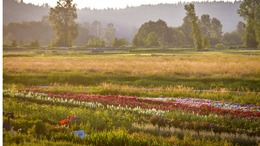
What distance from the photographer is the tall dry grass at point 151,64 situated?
11.2 metres

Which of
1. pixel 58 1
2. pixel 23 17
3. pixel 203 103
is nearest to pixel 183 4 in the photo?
pixel 203 103

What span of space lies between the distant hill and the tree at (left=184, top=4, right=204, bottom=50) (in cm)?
16

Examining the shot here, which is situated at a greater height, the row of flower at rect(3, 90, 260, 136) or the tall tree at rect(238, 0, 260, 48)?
the tall tree at rect(238, 0, 260, 48)

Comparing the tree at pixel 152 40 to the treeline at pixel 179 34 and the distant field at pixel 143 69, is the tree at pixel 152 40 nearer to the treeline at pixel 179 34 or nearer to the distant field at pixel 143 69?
the treeline at pixel 179 34

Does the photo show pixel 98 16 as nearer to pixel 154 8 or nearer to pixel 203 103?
pixel 154 8

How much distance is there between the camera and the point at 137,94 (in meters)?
13.3

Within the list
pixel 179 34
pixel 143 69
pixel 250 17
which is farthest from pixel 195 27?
pixel 143 69

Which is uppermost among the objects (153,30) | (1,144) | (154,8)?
(154,8)

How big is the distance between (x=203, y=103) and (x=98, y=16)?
184 inches

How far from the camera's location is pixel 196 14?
38.1 ft

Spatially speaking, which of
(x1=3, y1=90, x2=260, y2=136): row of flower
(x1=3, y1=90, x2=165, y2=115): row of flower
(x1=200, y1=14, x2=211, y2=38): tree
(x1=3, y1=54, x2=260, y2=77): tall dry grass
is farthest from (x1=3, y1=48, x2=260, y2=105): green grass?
(x1=3, y1=90, x2=260, y2=136): row of flower

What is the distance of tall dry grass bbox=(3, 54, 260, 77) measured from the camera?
439 inches

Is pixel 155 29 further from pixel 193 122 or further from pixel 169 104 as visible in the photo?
pixel 193 122

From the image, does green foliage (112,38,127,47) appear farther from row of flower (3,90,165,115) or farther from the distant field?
row of flower (3,90,165,115)
